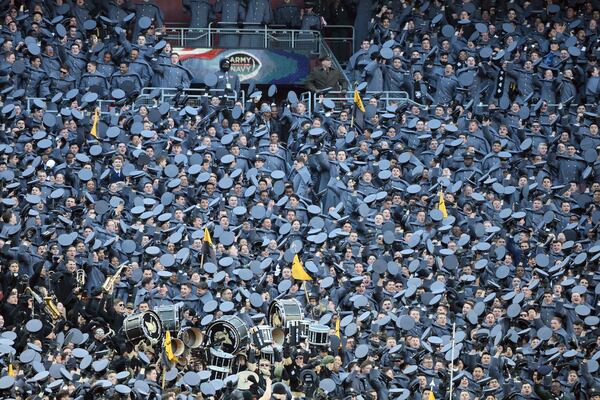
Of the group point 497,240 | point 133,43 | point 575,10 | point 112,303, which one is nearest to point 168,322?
point 112,303

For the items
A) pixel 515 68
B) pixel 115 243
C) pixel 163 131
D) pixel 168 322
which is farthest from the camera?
pixel 515 68

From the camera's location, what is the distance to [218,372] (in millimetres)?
32219

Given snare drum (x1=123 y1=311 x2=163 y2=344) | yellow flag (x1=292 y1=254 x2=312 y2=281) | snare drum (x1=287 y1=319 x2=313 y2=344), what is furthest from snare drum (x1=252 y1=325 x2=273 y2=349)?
yellow flag (x1=292 y1=254 x2=312 y2=281)

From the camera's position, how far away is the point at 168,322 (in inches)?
1304

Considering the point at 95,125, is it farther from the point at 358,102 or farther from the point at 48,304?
the point at 48,304

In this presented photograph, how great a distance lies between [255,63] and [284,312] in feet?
36.0

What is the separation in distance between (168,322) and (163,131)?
654cm

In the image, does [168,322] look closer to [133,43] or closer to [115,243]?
[115,243]

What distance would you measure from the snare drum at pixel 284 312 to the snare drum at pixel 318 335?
28 cm

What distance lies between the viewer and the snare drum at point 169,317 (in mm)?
33062

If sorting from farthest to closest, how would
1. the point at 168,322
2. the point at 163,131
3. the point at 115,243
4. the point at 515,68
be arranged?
the point at 515,68 → the point at 163,131 → the point at 115,243 → the point at 168,322

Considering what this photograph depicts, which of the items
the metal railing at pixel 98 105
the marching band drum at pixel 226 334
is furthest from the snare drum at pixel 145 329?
the metal railing at pixel 98 105

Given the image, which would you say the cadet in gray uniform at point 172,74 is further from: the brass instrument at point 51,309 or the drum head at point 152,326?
the drum head at point 152,326

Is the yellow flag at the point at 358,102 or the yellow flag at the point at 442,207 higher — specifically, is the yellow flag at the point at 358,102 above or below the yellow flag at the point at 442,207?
above
